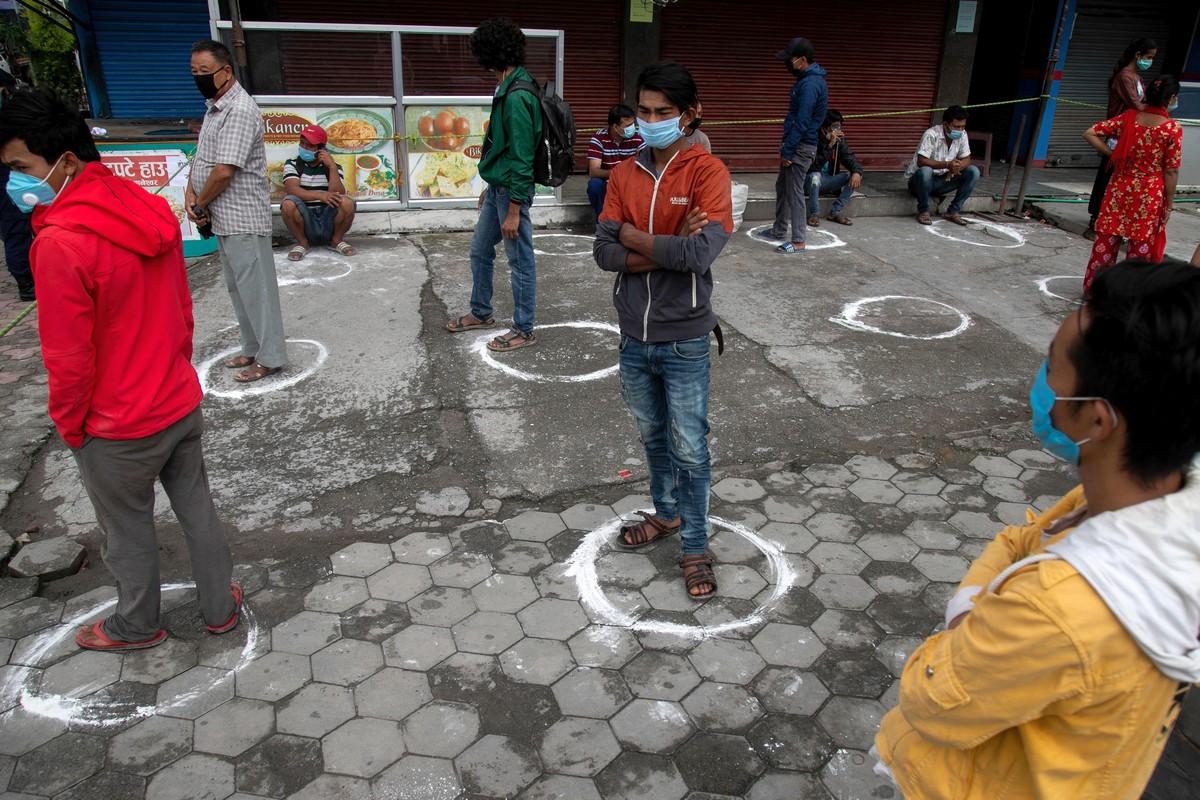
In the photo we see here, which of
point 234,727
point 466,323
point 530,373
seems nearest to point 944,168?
point 466,323

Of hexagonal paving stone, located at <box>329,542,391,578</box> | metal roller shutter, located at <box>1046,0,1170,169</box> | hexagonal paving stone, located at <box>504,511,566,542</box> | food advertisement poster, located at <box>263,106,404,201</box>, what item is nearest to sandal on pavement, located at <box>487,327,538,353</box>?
hexagonal paving stone, located at <box>504,511,566,542</box>

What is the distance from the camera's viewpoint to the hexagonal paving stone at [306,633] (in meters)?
3.04

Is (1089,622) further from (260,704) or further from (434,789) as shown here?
(260,704)

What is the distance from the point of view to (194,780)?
2.50 meters

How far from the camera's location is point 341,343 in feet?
18.7

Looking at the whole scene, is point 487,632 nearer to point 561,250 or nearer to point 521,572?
point 521,572

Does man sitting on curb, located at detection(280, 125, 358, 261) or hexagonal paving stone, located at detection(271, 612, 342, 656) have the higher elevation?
man sitting on curb, located at detection(280, 125, 358, 261)

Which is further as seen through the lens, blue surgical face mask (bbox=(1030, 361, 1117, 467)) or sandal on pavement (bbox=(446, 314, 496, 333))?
sandal on pavement (bbox=(446, 314, 496, 333))

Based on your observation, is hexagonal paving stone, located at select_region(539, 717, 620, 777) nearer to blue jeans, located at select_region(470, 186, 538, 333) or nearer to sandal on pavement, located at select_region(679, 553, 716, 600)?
sandal on pavement, located at select_region(679, 553, 716, 600)

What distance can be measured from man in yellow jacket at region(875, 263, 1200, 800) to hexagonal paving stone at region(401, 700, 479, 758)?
1.66 metres

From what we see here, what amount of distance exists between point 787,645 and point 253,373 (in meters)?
3.68

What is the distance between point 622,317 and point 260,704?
74.8 inches

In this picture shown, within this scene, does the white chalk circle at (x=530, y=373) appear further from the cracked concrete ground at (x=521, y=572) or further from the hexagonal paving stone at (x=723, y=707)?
the hexagonal paving stone at (x=723, y=707)

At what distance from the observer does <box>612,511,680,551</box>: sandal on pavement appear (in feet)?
12.0
